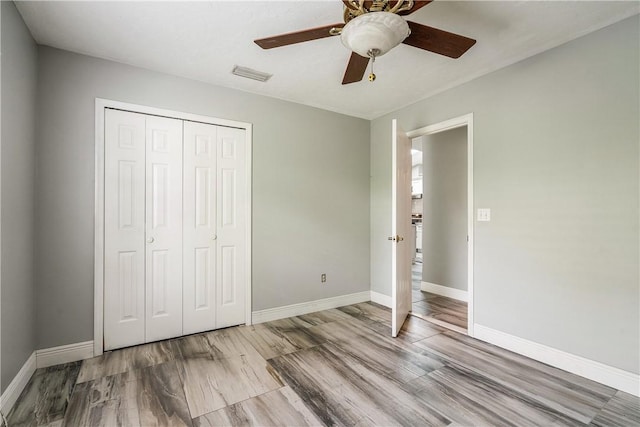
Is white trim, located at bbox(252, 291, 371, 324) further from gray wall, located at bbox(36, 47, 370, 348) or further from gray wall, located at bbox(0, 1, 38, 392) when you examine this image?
gray wall, located at bbox(0, 1, 38, 392)

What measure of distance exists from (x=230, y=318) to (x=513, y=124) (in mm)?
3326

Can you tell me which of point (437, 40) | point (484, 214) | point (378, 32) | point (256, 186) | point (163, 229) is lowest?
point (163, 229)

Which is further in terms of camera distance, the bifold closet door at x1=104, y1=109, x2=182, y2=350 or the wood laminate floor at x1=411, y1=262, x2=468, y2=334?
the wood laminate floor at x1=411, y1=262, x2=468, y2=334

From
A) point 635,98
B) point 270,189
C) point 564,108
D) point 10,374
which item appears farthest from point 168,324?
point 635,98

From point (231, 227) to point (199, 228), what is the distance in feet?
1.05

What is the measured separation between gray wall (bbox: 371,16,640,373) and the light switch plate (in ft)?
0.19

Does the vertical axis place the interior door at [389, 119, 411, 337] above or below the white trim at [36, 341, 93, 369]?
above

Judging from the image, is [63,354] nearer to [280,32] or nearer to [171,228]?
[171,228]

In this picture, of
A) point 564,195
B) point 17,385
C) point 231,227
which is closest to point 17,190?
point 17,385

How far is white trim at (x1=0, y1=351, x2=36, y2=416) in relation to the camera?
5.60 ft

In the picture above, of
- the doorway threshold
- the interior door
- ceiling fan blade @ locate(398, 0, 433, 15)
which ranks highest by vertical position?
ceiling fan blade @ locate(398, 0, 433, 15)

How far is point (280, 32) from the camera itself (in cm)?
216

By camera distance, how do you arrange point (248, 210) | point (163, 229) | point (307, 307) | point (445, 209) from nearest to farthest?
1. point (163, 229)
2. point (248, 210)
3. point (307, 307)
4. point (445, 209)

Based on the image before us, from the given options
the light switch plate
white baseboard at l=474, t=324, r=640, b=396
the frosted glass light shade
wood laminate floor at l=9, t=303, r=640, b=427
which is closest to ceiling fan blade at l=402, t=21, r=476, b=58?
the frosted glass light shade
